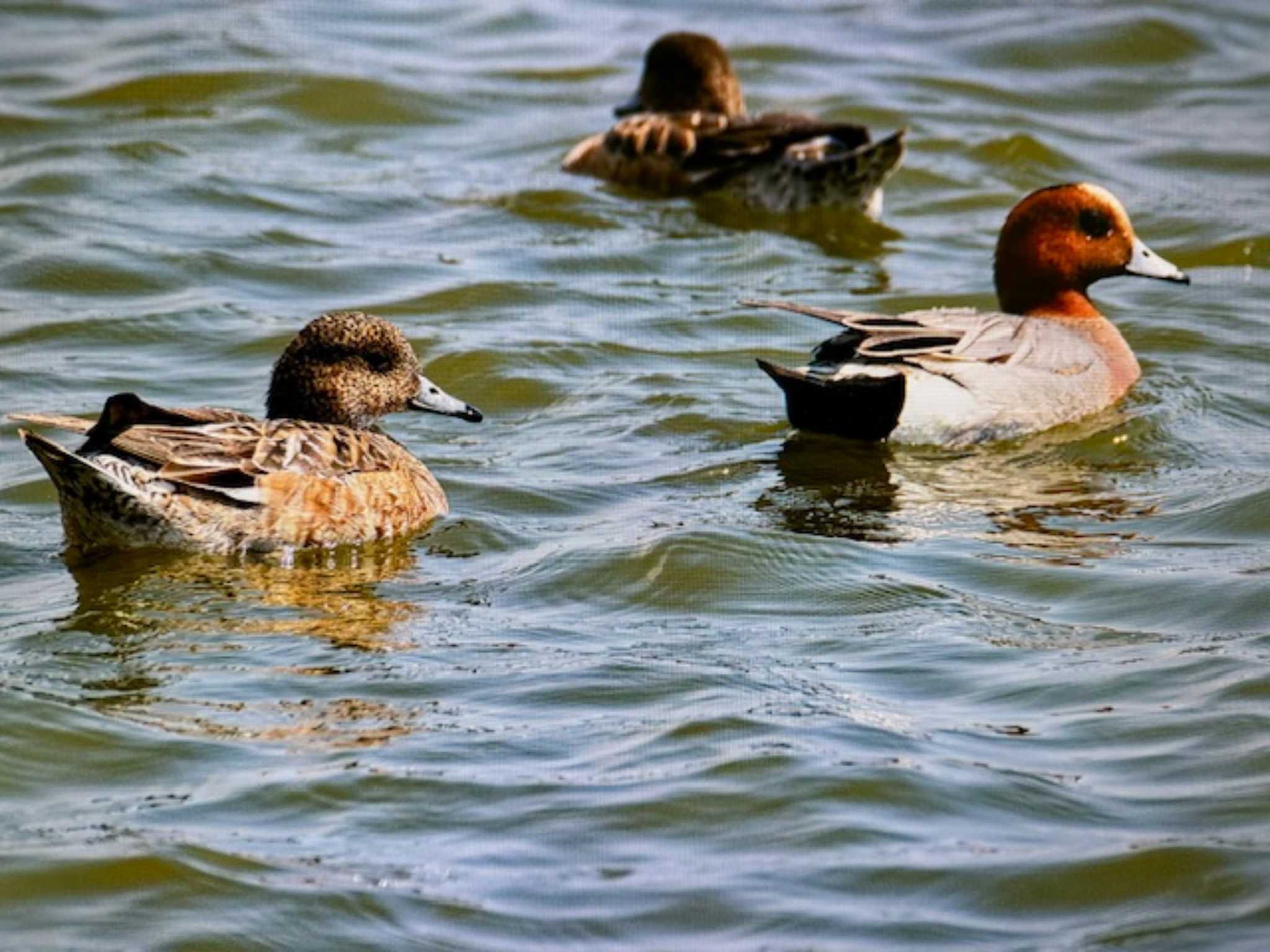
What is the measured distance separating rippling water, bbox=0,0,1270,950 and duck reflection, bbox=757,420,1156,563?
0.03 meters

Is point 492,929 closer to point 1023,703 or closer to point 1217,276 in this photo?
point 1023,703

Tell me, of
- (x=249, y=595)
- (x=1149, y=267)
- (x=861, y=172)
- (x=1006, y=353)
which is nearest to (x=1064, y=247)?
(x=1149, y=267)

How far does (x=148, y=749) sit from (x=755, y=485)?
3.35 m

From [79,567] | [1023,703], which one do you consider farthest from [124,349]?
Result: [1023,703]

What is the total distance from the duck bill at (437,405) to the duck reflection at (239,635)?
71 centimetres

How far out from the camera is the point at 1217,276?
40.9ft

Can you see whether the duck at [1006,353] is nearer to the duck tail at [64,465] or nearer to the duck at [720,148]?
the duck at [720,148]

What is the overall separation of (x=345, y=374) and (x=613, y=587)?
4.91 feet

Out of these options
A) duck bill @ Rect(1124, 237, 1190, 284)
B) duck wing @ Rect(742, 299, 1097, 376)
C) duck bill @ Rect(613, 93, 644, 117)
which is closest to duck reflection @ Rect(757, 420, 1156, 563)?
duck wing @ Rect(742, 299, 1097, 376)

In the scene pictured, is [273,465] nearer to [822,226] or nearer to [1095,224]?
[1095,224]

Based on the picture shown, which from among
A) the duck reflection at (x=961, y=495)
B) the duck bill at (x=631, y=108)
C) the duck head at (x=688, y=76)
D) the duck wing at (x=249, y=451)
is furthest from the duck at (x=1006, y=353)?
the duck bill at (x=631, y=108)

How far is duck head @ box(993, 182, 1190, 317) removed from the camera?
10336 mm

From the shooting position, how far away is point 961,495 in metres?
8.88

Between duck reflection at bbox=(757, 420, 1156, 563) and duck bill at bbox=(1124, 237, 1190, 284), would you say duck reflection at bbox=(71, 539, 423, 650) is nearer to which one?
duck reflection at bbox=(757, 420, 1156, 563)
